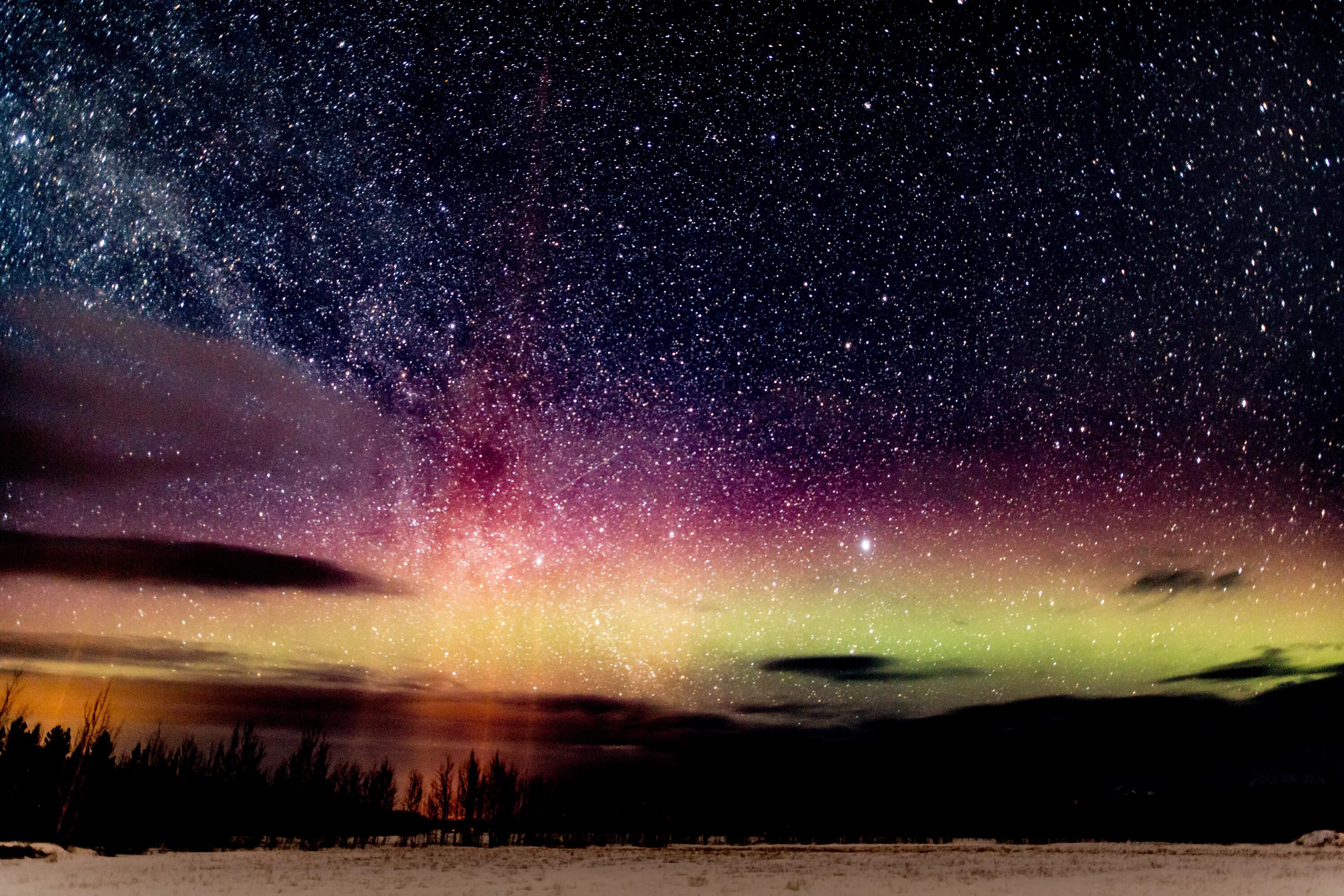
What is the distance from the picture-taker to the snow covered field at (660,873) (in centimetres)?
2370

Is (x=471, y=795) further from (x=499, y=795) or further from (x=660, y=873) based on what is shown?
(x=660, y=873)

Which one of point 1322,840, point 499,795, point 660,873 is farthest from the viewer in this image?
point 499,795

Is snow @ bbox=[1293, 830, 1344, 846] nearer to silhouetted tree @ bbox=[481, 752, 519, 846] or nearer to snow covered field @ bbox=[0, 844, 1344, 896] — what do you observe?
snow covered field @ bbox=[0, 844, 1344, 896]

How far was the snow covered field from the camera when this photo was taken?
23703 millimetres

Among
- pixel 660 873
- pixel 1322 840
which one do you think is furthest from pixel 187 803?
pixel 1322 840

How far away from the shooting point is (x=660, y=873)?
102 feet

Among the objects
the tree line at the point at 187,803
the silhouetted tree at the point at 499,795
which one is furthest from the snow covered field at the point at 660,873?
the silhouetted tree at the point at 499,795

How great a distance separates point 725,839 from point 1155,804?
249 ft

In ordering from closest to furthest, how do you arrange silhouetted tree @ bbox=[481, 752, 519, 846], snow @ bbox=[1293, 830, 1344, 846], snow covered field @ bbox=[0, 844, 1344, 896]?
snow covered field @ bbox=[0, 844, 1344, 896]
snow @ bbox=[1293, 830, 1344, 846]
silhouetted tree @ bbox=[481, 752, 519, 846]

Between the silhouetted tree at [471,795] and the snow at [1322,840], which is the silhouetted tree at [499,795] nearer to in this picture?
the silhouetted tree at [471,795]

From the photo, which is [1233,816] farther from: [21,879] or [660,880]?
[21,879]

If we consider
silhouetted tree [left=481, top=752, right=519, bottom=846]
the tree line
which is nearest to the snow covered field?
the tree line

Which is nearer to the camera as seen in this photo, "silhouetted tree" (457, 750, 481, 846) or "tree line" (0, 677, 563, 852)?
"tree line" (0, 677, 563, 852)

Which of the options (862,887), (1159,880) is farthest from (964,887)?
(1159,880)
